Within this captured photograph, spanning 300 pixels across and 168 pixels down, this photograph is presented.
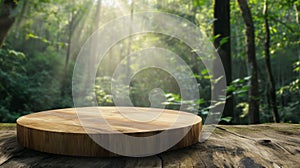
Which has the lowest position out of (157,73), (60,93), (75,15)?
(60,93)

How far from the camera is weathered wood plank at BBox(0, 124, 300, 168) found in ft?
2.48

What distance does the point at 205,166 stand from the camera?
2.41 ft

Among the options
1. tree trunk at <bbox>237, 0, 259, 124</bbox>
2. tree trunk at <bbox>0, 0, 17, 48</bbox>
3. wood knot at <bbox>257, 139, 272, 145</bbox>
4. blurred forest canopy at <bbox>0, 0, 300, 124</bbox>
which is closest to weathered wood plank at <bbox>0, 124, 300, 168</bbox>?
wood knot at <bbox>257, 139, 272, 145</bbox>

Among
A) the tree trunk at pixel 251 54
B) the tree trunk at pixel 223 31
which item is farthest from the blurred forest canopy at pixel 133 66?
the tree trunk at pixel 223 31

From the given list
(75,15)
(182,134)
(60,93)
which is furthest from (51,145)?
(75,15)

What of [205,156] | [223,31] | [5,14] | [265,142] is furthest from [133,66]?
[205,156]

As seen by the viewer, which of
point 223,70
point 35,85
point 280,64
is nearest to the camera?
point 223,70

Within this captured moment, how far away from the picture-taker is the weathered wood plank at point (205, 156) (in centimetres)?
76

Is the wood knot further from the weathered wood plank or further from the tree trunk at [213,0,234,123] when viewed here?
the tree trunk at [213,0,234,123]

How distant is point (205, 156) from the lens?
2.70 ft

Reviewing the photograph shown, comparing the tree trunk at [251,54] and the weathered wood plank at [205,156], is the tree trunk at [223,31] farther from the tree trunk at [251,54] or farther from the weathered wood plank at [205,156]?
the weathered wood plank at [205,156]

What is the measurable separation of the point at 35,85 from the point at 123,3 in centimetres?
516

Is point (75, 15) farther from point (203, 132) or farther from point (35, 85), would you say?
point (203, 132)

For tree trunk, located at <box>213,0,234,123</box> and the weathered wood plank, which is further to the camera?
tree trunk, located at <box>213,0,234,123</box>
